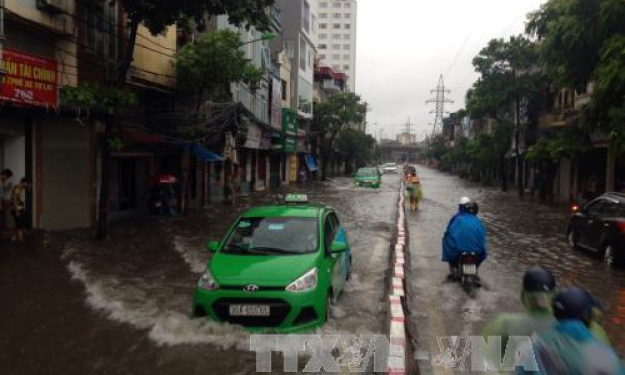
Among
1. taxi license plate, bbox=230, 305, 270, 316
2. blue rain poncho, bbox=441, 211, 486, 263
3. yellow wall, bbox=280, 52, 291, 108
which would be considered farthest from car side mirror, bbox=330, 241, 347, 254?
yellow wall, bbox=280, 52, 291, 108

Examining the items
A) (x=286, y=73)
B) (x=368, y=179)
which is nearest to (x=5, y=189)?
(x=368, y=179)

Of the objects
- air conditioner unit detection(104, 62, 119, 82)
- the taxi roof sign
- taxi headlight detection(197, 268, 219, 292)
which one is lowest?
taxi headlight detection(197, 268, 219, 292)

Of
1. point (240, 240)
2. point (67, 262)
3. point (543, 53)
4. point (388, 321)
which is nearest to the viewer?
point (388, 321)

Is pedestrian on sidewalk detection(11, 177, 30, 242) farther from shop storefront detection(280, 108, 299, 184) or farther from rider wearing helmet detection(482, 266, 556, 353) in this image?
shop storefront detection(280, 108, 299, 184)

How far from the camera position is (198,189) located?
82.1ft

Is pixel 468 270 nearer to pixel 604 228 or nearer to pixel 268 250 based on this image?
pixel 268 250

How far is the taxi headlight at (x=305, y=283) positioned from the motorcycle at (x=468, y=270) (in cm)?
333

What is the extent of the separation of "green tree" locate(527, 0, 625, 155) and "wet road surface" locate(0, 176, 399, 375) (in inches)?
283

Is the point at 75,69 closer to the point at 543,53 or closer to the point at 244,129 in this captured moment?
the point at 244,129

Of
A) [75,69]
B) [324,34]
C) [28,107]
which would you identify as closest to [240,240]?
[28,107]

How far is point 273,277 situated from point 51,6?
33.7ft

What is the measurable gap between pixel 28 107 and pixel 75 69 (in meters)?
1.96

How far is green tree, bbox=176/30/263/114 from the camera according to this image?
1802cm

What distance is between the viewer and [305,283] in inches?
262
